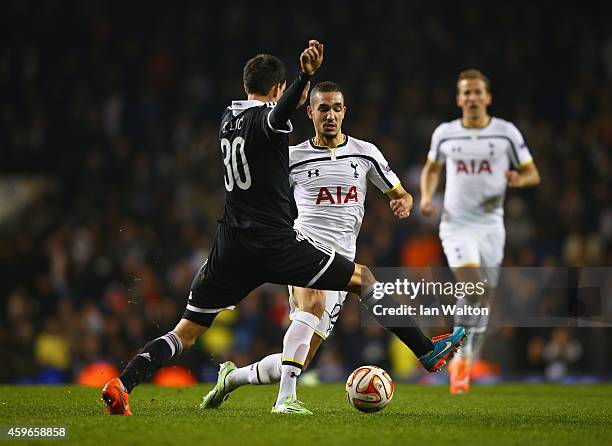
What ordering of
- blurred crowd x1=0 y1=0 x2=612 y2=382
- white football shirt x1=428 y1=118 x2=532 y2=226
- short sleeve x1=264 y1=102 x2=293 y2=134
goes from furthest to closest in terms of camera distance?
1. blurred crowd x1=0 y1=0 x2=612 y2=382
2. white football shirt x1=428 y1=118 x2=532 y2=226
3. short sleeve x1=264 y1=102 x2=293 y2=134

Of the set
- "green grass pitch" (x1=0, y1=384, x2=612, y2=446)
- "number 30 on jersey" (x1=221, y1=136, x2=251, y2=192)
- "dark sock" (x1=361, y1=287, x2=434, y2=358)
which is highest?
"number 30 on jersey" (x1=221, y1=136, x2=251, y2=192)

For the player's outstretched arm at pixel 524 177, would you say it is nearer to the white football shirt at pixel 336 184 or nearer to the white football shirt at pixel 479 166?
the white football shirt at pixel 479 166

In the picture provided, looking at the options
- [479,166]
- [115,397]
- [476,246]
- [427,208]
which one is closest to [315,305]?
[115,397]

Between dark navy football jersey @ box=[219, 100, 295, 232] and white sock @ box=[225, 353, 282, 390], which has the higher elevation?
dark navy football jersey @ box=[219, 100, 295, 232]

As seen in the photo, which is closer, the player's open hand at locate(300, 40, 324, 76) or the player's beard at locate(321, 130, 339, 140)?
the player's open hand at locate(300, 40, 324, 76)

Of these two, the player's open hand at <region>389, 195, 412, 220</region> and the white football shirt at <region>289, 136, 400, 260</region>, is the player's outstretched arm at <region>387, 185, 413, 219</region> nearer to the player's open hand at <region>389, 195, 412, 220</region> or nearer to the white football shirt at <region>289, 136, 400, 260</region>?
the player's open hand at <region>389, 195, 412, 220</region>

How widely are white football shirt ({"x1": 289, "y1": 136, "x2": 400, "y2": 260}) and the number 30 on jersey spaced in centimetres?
101

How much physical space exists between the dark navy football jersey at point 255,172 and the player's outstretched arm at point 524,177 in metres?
3.50

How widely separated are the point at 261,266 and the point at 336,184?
3.86 ft

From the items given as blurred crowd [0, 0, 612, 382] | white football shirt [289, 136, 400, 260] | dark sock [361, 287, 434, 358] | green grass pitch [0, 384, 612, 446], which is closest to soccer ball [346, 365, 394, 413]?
green grass pitch [0, 384, 612, 446]

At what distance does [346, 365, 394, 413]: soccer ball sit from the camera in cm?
673

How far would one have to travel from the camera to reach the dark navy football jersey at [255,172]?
634 cm

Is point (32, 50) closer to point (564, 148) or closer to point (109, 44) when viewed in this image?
point (109, 44)

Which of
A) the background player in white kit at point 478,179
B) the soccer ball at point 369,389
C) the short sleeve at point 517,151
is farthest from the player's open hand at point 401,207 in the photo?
the short sleeve at point 517,151
